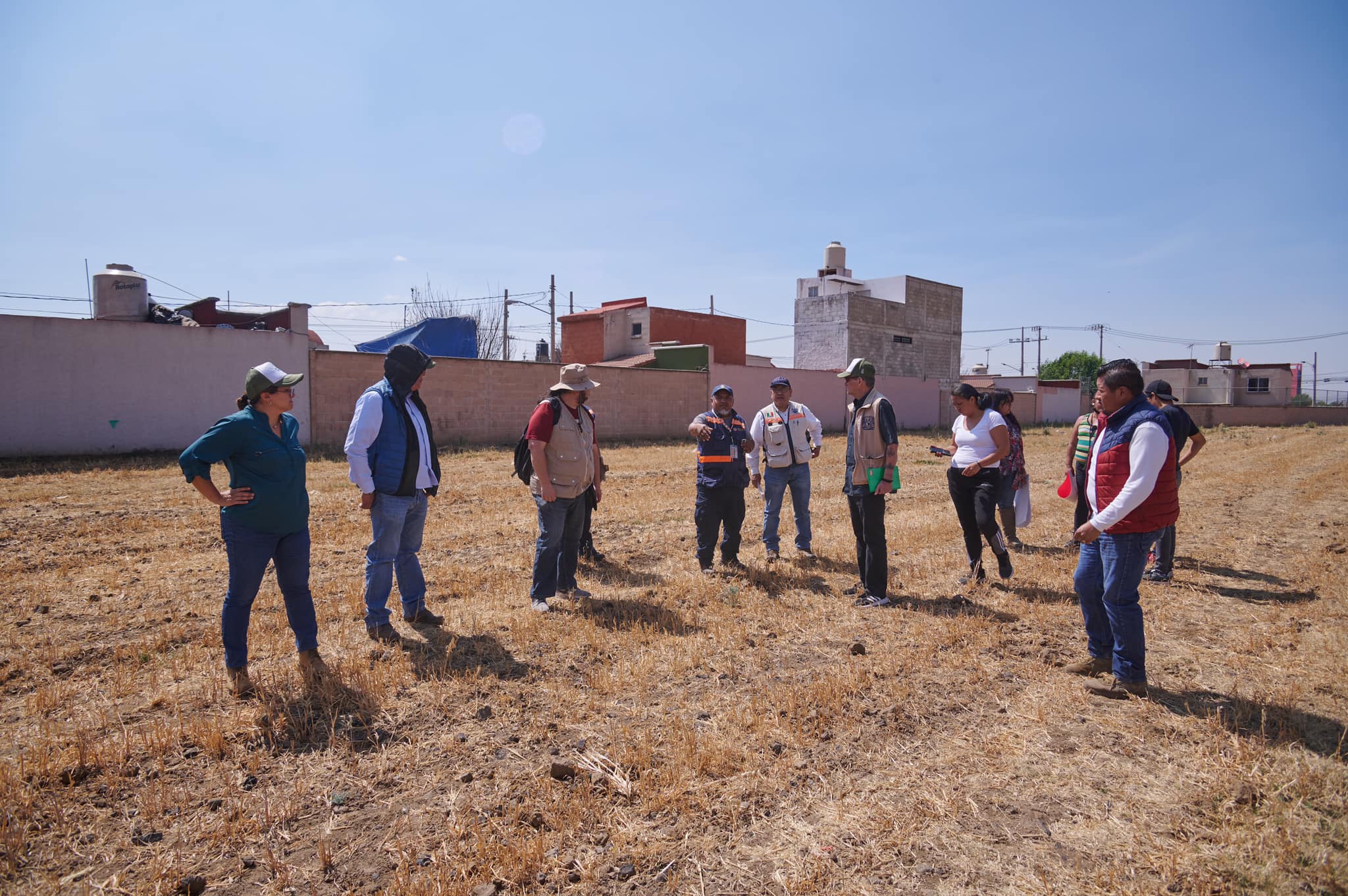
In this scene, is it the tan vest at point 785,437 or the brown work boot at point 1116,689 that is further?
the tan vest at point 785,437

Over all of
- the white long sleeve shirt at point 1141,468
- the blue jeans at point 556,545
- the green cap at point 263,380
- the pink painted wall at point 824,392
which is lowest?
the blue jeans at point 556,545

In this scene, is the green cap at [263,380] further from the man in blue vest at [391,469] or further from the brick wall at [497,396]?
the brick wall at [497,396]

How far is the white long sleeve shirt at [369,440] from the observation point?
490cm

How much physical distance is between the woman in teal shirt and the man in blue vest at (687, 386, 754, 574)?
355 centimetres

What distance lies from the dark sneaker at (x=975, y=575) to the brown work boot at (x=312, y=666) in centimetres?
534

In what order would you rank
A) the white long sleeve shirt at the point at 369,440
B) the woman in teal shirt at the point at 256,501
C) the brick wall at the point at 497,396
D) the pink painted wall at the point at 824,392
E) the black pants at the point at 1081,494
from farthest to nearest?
the pink painted wall at the point at 824,392, the brick wall at the point at 497,396, the black pants at the point at 1081,494, the white long sleeve shirt at the point at 369,440, the woman in teal shirt at the point at 256,501

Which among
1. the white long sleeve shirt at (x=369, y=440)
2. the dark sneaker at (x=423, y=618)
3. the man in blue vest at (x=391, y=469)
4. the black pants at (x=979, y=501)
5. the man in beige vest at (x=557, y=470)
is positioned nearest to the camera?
the white long sleeve shirt at (x=369, y=440)

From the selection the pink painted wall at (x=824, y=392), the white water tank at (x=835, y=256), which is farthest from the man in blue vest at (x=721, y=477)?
the white water tank at (x=835, y=256)

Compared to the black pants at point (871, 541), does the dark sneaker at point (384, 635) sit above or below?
below

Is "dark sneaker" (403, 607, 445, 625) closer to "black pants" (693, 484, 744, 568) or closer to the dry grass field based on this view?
the dry grass field

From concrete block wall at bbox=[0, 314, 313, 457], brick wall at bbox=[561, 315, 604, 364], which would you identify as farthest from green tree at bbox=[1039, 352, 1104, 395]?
concrete block wall at bbox=[0, 314, 313, 457]

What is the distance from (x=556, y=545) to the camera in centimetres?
596

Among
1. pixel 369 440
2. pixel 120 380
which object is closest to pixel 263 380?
pixel 369 440

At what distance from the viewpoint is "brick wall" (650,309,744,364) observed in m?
35.1
